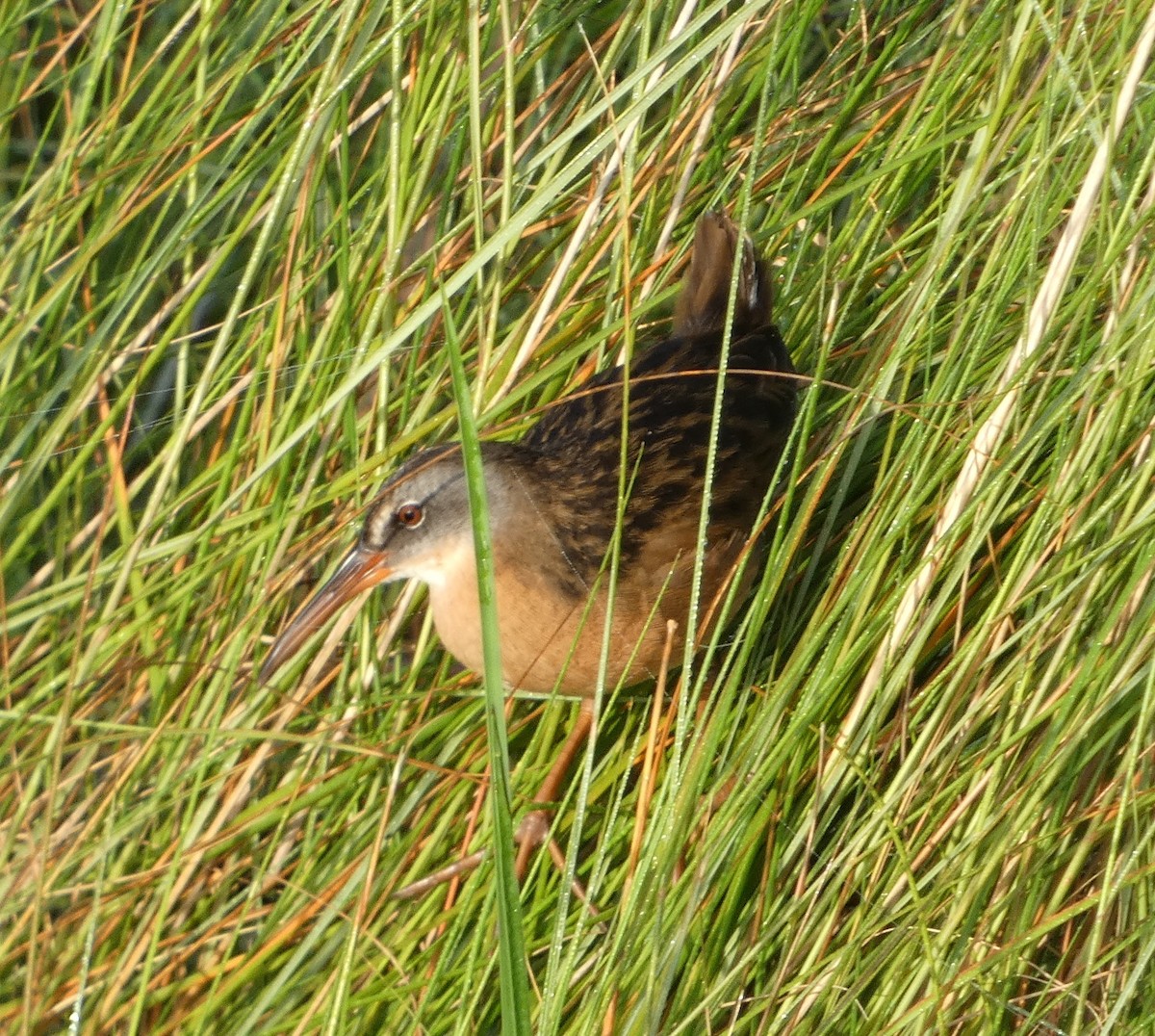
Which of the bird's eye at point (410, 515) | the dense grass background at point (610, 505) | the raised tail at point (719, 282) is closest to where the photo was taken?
the dense grass background at point (610, 505)

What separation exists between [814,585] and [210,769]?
1066 millimetres

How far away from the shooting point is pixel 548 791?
8.45ft

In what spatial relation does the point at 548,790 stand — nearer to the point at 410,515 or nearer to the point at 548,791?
→ the point at 548,791

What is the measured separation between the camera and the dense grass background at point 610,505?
1.91 m

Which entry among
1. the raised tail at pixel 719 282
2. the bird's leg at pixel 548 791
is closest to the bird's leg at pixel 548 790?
the bird's leg at pixel 548 791

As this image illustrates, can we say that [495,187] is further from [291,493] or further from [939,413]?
[939,413]

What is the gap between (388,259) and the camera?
233cm

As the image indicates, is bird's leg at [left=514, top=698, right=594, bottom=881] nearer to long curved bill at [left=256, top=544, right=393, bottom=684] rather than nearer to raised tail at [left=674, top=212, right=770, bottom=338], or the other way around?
long curved bill at [left=256, top=544, right=393, bottom=684]

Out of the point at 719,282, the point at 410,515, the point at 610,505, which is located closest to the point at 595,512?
the point at 610,505

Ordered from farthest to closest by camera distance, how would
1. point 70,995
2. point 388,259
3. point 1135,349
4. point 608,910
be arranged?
point 70,995 < point 388,259 < point 608,910 < point 1135,349

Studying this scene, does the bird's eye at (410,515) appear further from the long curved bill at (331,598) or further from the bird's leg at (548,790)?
the bird's leg at (548,790)

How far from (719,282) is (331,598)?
850 mm

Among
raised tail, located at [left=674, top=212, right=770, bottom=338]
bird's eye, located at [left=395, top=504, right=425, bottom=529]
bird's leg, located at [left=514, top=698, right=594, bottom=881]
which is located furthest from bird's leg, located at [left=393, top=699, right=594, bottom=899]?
raised tail, located at [left=674, top=212, right=770, bottom=338]

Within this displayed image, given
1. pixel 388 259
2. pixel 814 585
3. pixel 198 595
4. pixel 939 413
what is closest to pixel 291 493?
pixel 198 595
